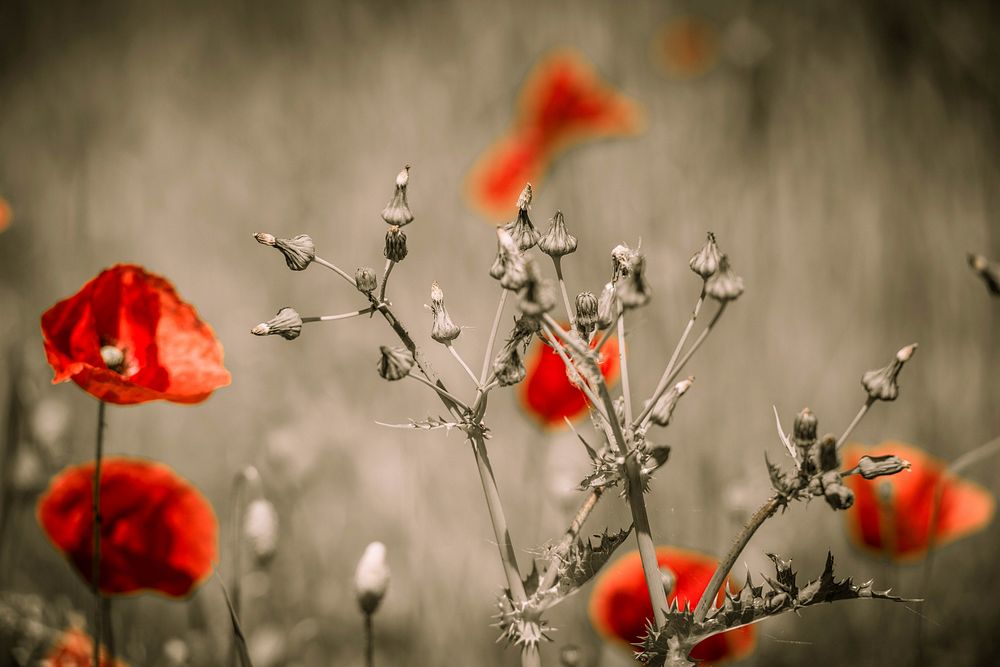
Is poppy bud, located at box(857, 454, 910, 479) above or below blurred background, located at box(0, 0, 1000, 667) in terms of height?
below

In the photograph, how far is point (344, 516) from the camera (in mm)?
1479

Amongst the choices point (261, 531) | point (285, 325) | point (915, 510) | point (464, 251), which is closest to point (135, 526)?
point (261, 531)

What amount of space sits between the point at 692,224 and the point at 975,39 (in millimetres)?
994

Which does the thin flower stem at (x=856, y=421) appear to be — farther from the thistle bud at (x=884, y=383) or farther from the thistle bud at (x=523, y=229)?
the thistle bud at (x=523, y=229)

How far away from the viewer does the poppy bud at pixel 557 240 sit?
52cm

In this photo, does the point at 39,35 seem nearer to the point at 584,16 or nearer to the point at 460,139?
the point at 460,139

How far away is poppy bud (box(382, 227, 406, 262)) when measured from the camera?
0.51 m

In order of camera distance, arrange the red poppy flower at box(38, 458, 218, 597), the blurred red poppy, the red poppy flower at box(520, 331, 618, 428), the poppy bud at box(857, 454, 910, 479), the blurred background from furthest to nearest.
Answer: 1. the blurred red poppy
2. the blurred background
3. the red poppy flower at box(520, 331, 618, 428)
4. the red poppy flower at box(38, 458, 218, 597)
5. the poppy bud at box(857, 454, 910, 479)

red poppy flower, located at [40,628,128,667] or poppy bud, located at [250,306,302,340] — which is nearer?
poppy bud, located at [250,306,302,340]

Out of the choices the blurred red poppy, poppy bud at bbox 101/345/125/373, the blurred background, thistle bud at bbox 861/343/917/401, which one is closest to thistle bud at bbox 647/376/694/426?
thistle bud at bbox 861/343/917/401

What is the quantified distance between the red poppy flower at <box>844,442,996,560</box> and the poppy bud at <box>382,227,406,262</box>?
0.57m

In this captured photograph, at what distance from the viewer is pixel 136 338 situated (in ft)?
2.26

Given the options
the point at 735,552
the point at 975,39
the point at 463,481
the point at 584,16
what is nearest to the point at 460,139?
the point at 584,16

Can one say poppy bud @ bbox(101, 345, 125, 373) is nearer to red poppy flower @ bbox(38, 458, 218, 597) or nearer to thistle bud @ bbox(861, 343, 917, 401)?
red poppy flower @ bbox(38, 458, 218, 597)
